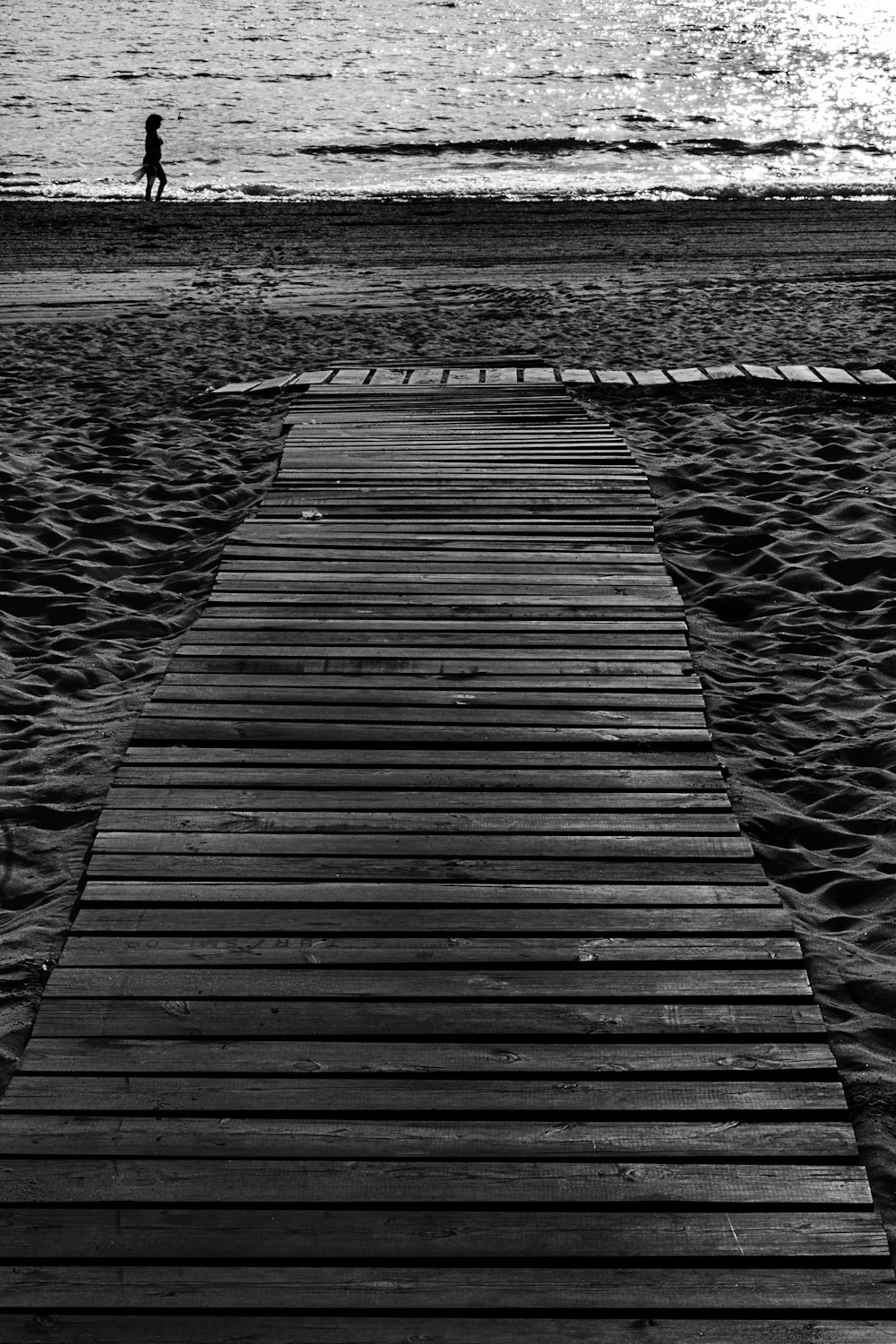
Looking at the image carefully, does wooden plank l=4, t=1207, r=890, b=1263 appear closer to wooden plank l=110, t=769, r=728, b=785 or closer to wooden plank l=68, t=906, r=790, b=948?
wooden plank l=68, t=906, r=790, b=948

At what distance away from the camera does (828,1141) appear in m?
2.65

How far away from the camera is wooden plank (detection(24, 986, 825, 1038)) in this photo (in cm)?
294

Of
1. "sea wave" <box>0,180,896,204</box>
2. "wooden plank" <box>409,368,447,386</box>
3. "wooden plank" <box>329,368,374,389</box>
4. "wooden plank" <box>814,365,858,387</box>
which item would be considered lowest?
"sea wave" <box>0,180,896,204</box>

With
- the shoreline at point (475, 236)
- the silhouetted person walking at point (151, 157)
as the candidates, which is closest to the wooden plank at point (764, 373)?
the shoreline at point (475, 236)

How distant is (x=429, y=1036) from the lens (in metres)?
2.93

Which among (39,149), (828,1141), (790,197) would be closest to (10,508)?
(828,1141)

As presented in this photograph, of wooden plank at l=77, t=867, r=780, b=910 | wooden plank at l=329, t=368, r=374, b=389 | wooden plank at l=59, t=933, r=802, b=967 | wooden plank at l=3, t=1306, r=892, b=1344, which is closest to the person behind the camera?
wooden plank at l=3, t=1306, r=892, b=1344

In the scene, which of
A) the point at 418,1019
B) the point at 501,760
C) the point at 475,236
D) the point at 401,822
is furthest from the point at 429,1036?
the point at 475,236

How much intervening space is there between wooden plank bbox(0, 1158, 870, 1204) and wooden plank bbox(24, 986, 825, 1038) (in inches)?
15.0

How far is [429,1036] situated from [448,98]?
37656 mm

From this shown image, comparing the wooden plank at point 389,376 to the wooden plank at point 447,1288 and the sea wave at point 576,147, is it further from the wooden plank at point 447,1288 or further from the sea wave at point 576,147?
the sea wave at point 576,147

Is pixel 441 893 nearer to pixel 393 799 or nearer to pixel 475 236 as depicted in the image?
pixel 393 799

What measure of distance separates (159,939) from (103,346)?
8.64 m

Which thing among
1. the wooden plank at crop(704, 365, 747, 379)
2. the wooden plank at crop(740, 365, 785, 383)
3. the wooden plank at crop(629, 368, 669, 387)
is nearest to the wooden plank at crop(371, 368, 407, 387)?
the wooden plank at crop(629, 368, 669, 387)
